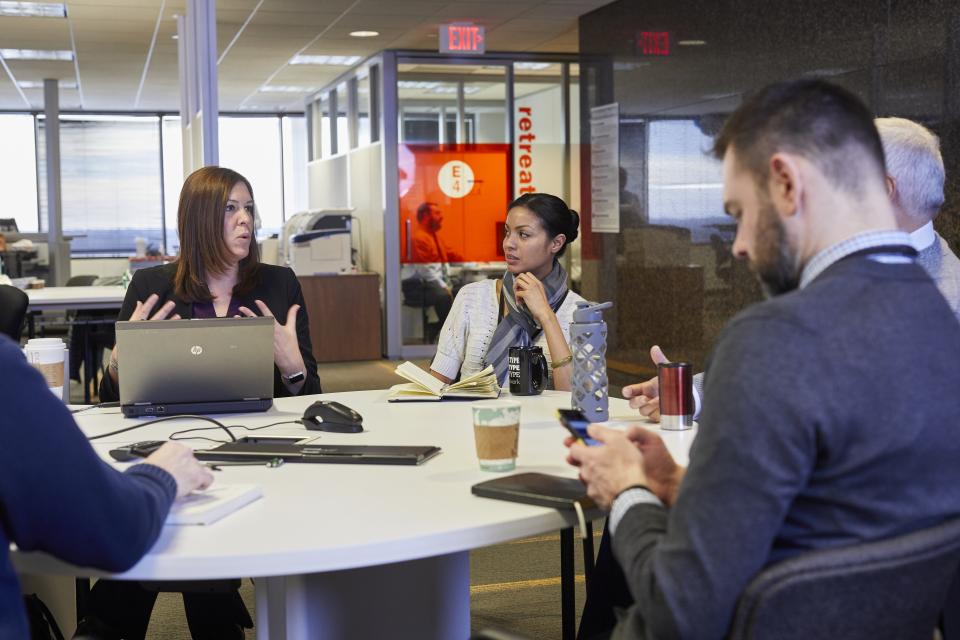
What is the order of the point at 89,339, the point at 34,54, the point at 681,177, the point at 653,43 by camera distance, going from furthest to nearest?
the point at 34,54 → the point at 653,43 → the point at 681,177 → the point at 89,339

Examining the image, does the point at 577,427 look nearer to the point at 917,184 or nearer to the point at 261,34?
the point at 917,184

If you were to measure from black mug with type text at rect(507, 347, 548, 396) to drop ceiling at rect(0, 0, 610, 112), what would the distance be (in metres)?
5.65

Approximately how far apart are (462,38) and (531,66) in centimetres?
161

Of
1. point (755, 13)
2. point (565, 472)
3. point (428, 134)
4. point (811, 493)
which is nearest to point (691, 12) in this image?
point (755, 13)

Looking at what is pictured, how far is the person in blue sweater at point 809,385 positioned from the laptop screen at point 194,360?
4.45 ft

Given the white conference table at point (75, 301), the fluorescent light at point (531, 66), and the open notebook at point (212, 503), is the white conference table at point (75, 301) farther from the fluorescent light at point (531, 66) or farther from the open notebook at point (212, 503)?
the fluorescent light at point (531, 66)

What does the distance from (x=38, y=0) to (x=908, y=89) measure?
640 centimetres

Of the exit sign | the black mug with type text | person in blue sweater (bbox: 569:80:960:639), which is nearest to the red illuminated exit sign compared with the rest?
the exit sign

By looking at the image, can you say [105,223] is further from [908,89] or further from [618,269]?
[908,89]

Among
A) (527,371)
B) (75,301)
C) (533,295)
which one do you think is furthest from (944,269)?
(75,301)

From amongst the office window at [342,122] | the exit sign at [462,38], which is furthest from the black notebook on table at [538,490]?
the office window at [342,122]

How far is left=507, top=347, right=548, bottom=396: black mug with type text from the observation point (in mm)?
2797

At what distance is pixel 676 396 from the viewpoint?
2262mm

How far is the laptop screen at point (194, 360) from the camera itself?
2.35m
